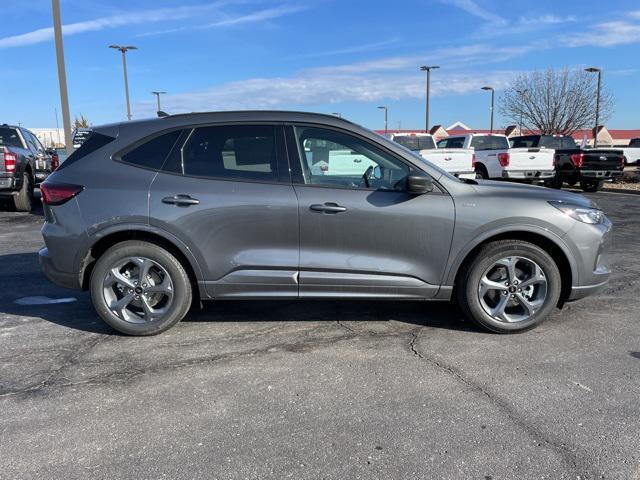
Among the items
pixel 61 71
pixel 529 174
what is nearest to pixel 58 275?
pixel 61 71

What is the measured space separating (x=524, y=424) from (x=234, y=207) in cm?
248

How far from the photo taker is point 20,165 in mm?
11688

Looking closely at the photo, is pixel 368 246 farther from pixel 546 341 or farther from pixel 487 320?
pixel 546 341

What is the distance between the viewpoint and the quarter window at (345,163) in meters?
4.19

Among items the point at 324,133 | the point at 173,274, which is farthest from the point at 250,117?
the point at 173,274

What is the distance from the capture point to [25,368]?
12.4 ft

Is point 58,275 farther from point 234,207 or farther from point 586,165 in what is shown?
point 586,165

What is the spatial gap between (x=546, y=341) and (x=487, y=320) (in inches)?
18.7

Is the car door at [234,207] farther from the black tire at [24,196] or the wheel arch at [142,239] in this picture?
the black tire at [24,196]

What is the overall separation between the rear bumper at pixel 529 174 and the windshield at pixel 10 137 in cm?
1300

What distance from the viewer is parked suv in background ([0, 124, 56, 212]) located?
11.2 m

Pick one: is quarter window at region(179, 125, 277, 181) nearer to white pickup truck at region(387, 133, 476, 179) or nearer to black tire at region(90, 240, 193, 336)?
black tire at region(90, 240, 193, 336)

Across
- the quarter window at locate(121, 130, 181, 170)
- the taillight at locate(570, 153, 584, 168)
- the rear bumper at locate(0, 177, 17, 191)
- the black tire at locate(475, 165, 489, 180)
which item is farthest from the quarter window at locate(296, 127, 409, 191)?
the taillight at locate(570, 153, 584, 168)

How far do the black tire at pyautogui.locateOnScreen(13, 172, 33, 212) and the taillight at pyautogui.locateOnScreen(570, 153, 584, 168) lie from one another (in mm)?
15429
